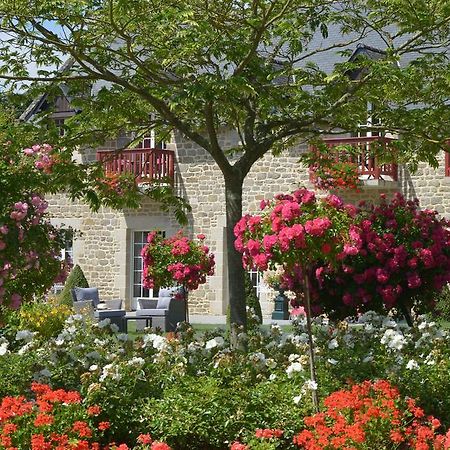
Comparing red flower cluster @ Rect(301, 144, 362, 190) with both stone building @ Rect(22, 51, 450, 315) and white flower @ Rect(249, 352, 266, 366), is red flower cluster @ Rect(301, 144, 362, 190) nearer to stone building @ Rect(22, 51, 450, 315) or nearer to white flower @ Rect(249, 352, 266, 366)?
stone building @ Rect(22, 51, 450, 315)

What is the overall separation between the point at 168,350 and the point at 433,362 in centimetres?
225

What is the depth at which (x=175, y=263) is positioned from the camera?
47.8ft

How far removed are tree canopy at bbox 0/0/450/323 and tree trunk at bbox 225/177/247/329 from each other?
0.5 inches

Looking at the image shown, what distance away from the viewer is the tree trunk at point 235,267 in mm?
8859

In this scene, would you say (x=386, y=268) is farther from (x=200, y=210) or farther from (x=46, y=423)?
(x=200, y=210)

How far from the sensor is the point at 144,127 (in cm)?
991

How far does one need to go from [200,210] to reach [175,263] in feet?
21.0

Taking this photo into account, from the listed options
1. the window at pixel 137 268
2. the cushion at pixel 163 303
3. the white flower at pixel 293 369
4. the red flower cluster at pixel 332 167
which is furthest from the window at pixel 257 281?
the white flower at pixel 293 369

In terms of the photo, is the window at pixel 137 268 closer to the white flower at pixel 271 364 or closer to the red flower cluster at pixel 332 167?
the red flower cluster at pixel 332 167

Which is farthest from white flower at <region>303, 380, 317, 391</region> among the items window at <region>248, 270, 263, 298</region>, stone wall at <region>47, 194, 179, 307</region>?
stone wall at <region>47, 194, 179, 307</region>

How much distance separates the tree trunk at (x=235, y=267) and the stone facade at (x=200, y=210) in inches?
390

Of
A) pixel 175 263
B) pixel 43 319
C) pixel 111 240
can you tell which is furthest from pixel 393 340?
pixel 111 240

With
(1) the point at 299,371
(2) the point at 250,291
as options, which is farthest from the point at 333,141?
(1) the point at 299,371

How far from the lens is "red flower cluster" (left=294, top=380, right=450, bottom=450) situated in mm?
5324
